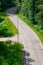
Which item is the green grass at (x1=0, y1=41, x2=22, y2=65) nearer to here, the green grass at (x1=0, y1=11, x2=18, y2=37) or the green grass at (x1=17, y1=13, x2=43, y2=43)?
the green grass at (x1=0, y1=11, x2=18, y2=37)

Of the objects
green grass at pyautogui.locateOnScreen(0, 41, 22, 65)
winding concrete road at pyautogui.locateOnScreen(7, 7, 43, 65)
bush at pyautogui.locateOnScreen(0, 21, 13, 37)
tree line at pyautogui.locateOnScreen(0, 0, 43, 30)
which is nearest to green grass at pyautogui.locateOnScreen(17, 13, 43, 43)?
winding concrete road at pyautogui.locateOnScreen(7, 7, 43, 65)

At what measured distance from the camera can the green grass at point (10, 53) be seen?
30.1 m

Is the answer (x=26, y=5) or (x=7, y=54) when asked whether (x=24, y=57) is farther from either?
(x=26, y=5)

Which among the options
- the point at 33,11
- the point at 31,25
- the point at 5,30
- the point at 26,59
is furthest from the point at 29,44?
the point at 33,11

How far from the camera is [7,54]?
32562 millimetres

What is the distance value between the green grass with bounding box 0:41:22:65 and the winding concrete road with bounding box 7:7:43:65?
0.93m

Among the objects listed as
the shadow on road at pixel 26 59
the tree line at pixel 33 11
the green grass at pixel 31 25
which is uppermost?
the tree line at pixel 33 11

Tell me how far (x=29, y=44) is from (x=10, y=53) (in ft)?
18.8

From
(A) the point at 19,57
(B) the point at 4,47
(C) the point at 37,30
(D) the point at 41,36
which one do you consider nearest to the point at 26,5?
(C) the point at 37,30

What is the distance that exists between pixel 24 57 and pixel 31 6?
57.1ft

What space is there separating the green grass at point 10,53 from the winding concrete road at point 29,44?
93cm

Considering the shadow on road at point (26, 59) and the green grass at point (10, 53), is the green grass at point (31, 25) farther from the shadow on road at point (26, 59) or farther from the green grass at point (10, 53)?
the shadow on road at point (26, 59)

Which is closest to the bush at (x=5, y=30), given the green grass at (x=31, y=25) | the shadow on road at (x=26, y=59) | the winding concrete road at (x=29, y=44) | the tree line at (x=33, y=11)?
the winding concrete road at (x=29, y=44)

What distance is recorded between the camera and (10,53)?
3281 centimetres
